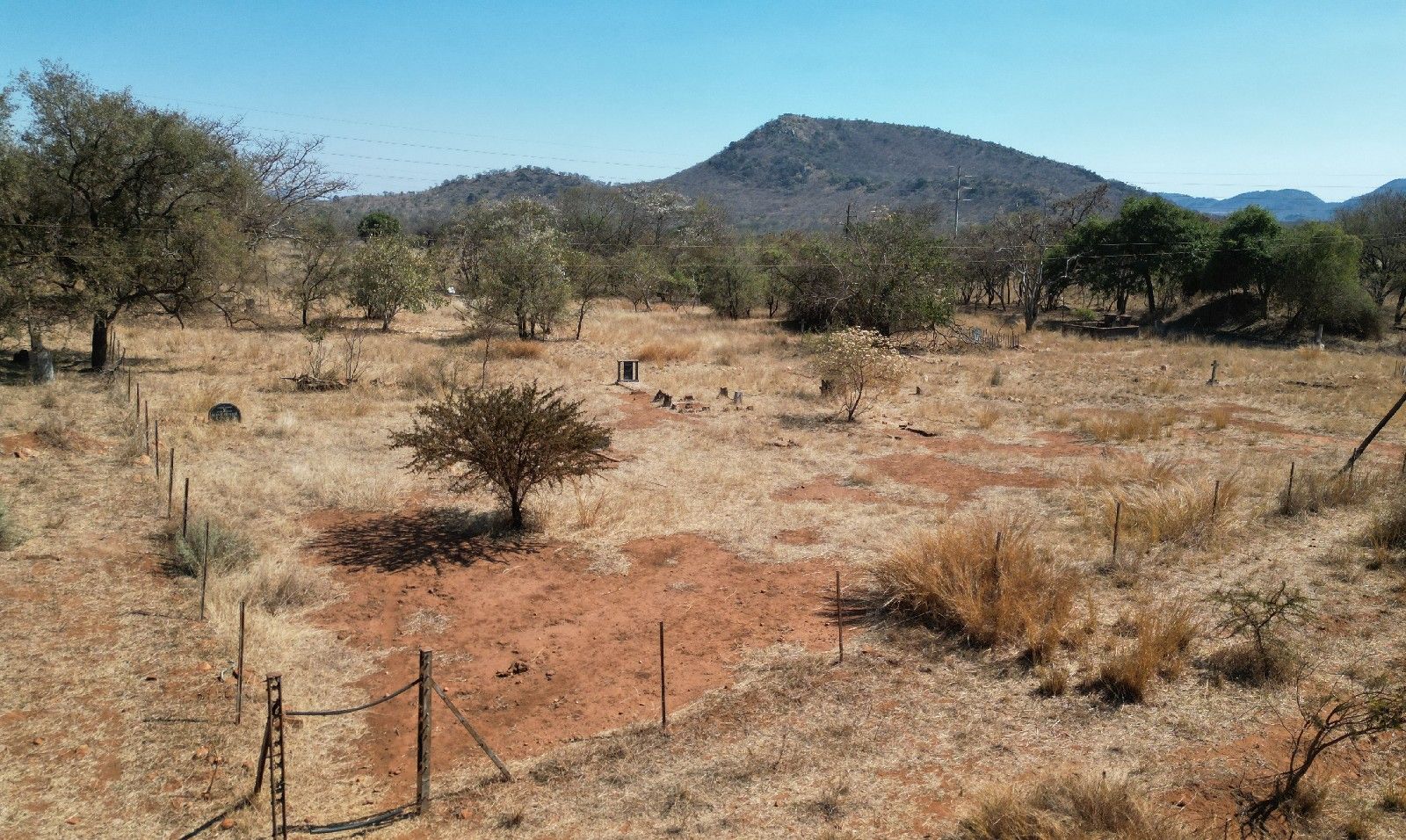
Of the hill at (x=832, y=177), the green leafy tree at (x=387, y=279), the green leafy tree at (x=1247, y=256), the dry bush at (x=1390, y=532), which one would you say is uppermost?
the hill at (x=832, y=177)

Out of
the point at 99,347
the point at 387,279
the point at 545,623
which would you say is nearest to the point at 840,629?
the point at 545,623

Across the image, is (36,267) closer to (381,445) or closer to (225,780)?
(381,445)

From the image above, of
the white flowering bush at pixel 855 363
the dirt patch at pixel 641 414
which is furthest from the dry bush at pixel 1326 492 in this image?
the dirt patch at pixel 641 414

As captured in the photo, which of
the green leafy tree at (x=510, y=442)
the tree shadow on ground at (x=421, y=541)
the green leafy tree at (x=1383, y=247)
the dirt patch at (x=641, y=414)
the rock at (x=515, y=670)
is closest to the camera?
the rock at (x=515, y=670)

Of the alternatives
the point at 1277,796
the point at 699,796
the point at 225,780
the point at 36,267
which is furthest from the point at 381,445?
the point at 1277,796

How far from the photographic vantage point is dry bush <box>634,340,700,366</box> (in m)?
26.9

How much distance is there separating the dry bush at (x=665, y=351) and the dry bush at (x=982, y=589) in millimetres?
18165

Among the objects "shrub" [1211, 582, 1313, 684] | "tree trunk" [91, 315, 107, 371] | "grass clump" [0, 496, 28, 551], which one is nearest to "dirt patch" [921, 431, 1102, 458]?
"shrub" [1211, 582, 1313, 684]

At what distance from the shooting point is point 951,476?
14.4 metres

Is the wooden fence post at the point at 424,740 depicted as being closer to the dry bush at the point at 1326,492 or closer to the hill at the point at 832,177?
the dry bush at the point at 1326,492

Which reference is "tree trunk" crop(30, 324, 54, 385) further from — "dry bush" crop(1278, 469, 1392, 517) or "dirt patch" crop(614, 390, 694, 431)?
"dry bush" crop(1278, 469, 1392, 517)

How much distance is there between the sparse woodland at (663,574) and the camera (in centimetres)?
567

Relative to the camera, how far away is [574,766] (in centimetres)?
613

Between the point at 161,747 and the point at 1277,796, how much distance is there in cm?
731
